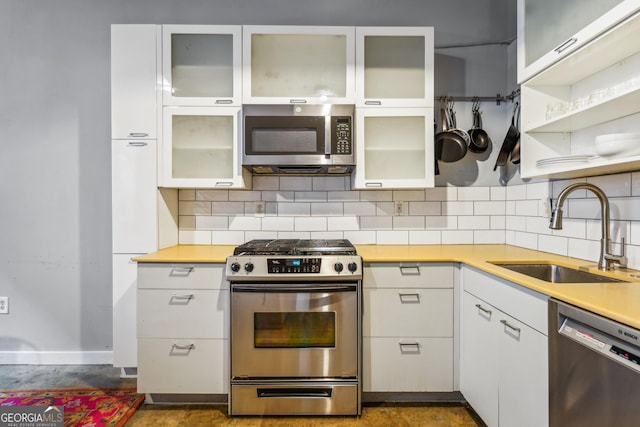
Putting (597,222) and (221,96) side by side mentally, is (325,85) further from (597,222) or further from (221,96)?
(597,222)

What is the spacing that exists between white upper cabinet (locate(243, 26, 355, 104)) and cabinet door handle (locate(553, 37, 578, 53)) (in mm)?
1133

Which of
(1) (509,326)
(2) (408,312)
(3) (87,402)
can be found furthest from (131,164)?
(1) (509,326)

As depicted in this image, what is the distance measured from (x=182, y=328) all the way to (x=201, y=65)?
5.55 feet

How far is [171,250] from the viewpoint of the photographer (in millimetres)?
2262

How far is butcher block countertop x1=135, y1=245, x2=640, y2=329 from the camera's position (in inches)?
40.2

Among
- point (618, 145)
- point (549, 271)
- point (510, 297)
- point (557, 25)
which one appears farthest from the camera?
point (549, 271)

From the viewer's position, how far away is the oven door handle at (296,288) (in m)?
1.88

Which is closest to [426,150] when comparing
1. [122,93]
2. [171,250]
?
[171,250]

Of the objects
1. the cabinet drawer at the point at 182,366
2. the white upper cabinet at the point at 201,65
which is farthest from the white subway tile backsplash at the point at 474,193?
the cabinet drawer at the point at 182,366

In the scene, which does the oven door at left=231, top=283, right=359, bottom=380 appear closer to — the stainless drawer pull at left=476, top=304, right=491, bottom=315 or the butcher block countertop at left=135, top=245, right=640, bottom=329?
the butcher block countertop at left=135, top=245, right=640, bottom=329

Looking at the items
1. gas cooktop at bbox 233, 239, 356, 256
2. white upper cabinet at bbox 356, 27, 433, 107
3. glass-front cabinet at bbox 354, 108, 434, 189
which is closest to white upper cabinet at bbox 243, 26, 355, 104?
white upper cabinet at bbox 356, 27, 433, 107

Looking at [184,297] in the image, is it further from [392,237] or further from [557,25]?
[557,25]

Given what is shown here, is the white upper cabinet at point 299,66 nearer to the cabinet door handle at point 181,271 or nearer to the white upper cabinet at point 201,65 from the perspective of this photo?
the white upper cabinet at point 201,65

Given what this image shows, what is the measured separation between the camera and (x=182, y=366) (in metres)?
1.96
